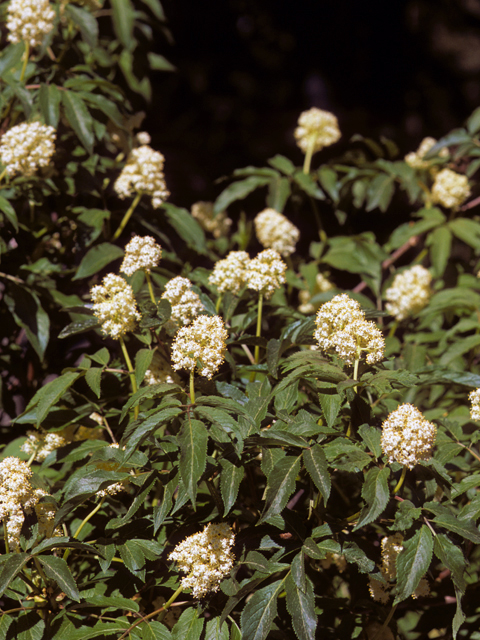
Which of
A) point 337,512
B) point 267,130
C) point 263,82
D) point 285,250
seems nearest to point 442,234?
point 285,250

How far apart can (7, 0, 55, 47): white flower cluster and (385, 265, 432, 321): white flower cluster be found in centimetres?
154

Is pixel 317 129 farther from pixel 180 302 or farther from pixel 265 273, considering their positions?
pixel 180 302

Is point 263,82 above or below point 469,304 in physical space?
above

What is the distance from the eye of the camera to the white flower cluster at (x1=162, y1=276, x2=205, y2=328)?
1.42 m

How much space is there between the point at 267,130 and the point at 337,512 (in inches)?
141

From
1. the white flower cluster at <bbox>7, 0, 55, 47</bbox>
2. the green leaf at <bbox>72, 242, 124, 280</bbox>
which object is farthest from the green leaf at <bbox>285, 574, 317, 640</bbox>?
the white flower cluster at <bbox>7, 0, 55, 47</bbox>

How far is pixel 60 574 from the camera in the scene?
1.16m

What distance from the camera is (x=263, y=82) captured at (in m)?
4.66

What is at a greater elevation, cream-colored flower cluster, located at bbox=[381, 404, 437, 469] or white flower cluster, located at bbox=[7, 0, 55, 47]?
white flower cluster, located at bbox=[7, 0, 55, 47]

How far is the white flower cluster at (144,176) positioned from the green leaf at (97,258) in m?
0.21

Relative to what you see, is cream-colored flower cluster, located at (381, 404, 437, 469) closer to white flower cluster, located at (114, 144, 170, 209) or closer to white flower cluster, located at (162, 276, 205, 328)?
white flower cluster, located at (162, 276, 205, 328)

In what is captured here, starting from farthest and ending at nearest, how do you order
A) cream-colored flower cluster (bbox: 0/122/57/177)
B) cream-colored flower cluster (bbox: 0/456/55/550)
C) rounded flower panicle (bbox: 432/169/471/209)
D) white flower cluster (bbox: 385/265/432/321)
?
rounded flower panicle (bbox: 432/169/471/209) → white flower cluster (bbox: 385/265/432/321) → cream-colored flower cluster (bbox: 0/122/57/177) → cream-colored flower cluster (bbox: 0/456/55/550)

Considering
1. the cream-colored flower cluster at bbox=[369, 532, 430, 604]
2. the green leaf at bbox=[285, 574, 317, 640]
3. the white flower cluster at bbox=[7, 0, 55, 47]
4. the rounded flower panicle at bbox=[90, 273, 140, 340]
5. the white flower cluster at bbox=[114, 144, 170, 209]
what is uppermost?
the white flower cluster at bbox=[7, 0, 55, 47]

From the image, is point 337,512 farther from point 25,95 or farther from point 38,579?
point 25,95
